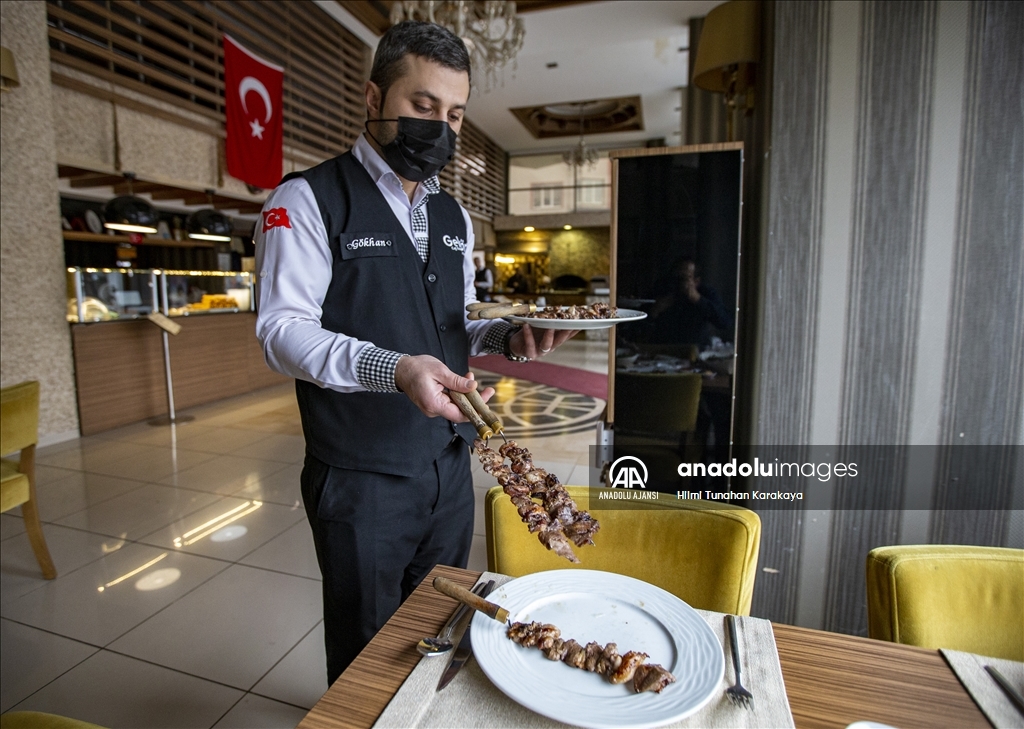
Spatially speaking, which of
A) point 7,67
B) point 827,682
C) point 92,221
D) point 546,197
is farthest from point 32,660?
point 546,197

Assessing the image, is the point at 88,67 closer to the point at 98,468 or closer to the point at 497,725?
the point at 98,468

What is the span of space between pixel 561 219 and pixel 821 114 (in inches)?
527

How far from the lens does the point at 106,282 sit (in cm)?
510

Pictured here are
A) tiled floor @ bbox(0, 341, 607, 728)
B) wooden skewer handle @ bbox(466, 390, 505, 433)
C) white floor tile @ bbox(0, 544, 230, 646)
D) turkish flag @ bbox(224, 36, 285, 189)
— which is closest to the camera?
wooden skewer handle @ bbox(466, 390, 505, 433)

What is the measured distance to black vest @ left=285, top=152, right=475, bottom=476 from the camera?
51.7 inches

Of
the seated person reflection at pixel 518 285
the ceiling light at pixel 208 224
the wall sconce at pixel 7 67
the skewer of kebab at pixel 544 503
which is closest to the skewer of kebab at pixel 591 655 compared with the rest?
the skewer of kebab at pixel 544 503

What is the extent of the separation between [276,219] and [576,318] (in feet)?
2.35

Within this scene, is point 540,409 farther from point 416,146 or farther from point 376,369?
point 376,369

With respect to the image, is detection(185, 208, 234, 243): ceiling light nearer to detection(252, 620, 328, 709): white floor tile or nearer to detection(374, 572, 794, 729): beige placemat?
detection(252, 620, 328, 709): white floor tile

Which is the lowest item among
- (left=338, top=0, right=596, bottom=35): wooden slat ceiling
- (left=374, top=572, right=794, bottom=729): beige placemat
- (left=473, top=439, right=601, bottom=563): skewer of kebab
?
(left=374, top=572, right=794, bottom=729): beige placemat

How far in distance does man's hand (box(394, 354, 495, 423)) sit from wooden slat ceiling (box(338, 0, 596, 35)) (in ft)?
20.6

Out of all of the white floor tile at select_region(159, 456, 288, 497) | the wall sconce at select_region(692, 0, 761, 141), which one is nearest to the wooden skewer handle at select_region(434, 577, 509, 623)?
the wall sconce at select_region(692, 0, 761, 141)

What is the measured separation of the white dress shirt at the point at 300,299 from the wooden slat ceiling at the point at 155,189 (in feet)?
16.3

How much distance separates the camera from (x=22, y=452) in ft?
8.16
